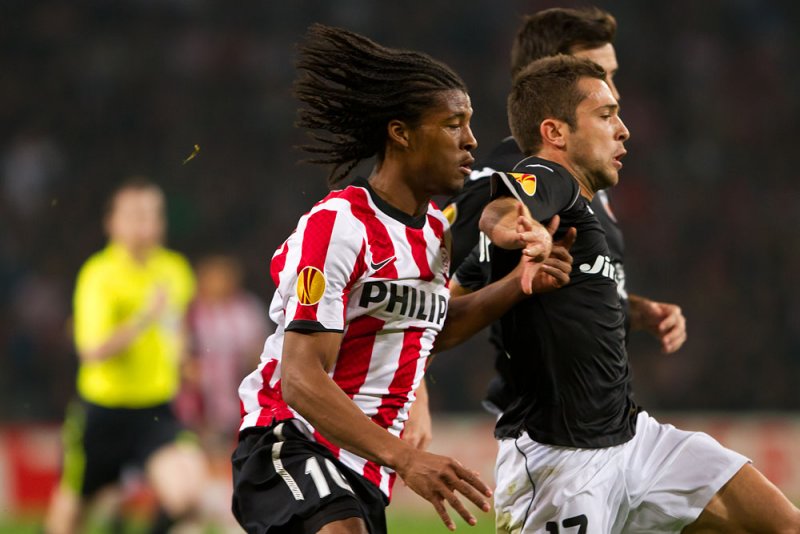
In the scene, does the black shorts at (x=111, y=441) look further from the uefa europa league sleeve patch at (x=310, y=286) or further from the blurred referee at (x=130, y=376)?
the uefa europa league sleeve patch at (x=310, y=286)

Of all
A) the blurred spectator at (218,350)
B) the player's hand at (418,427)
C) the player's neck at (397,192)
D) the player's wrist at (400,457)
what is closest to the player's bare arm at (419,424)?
the player's hand at (418,427)

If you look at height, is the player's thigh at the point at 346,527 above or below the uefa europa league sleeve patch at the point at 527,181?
below

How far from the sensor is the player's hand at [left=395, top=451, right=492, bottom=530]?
10.0 ft

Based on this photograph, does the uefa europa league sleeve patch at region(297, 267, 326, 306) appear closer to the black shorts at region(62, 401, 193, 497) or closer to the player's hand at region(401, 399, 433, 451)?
the player's hand at region(401, 399, 433, 451)

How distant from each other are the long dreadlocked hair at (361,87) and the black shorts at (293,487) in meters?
0.90

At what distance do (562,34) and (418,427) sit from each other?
1.70 metres

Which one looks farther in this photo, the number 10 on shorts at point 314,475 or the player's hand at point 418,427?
the player's hand at point 418,427

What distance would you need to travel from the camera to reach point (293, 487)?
3.45m

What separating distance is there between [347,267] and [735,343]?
9.34m

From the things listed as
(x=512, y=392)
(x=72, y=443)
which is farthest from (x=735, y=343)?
(x=512, y=392)

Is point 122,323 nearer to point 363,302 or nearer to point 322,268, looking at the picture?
point 363,302

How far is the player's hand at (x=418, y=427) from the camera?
13.2ft

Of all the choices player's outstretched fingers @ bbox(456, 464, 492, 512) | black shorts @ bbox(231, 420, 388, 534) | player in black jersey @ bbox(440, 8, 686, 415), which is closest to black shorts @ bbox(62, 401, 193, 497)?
player in black jersey @ bbox(440, 8, 686, 415)

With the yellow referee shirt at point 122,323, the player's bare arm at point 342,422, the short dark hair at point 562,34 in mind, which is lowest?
the yellow referee shirt at point 122,323
